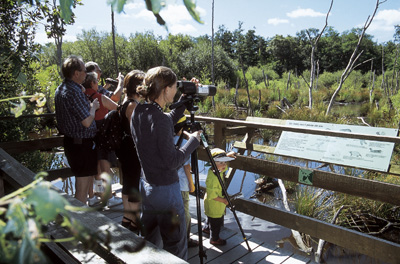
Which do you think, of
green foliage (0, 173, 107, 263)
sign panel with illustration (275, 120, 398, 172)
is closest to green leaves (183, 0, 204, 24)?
green foliage (0, 173, 107, 263)

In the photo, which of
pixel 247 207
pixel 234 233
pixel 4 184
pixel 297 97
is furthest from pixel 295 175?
pixel 297 97

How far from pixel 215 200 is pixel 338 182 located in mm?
868

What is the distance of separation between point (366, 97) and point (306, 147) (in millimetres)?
16903

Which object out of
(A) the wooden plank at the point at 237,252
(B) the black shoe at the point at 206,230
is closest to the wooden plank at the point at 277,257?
(A) the wooden plank at the point at 237,252

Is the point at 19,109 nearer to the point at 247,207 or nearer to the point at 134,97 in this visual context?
the point at 134,97

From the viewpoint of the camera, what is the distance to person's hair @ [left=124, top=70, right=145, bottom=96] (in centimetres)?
213

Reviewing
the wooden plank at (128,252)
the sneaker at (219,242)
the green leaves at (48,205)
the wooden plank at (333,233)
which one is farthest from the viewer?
the sneaker at (219,242)

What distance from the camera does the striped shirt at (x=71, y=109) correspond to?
7.22 ft

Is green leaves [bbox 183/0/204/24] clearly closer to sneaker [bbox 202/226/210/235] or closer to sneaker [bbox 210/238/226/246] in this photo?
sneaker [bbox 210/238/226/246]

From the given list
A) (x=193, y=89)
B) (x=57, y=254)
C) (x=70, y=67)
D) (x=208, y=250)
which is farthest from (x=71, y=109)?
(x=208, y=250)

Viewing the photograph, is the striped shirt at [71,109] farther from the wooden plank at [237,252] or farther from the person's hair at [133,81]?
the wooden plank at [237,252]

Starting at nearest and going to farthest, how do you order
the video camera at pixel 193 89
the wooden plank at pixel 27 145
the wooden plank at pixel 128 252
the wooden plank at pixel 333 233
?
the wooden plank at pixel 128 252 → the video camera at pixel 193 89 → the wooden plank at pixel 333 233 → the wooden plank at pixel 27 145

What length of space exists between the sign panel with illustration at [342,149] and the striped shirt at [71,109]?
2186 millimetres

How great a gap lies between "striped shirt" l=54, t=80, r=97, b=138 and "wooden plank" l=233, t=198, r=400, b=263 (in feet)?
4.47
